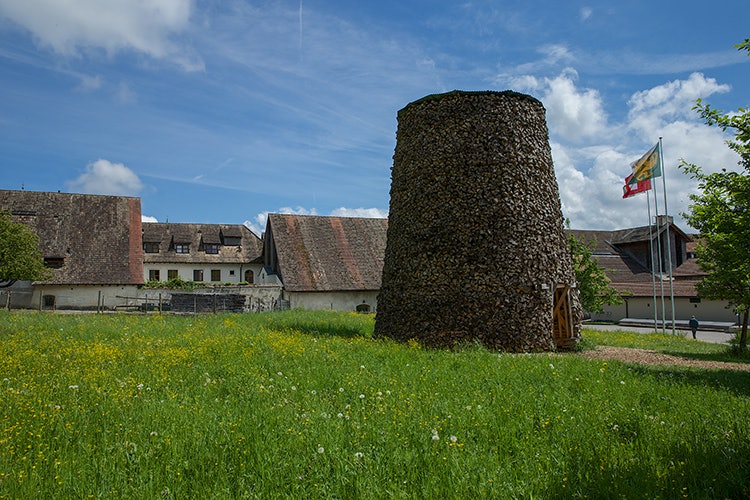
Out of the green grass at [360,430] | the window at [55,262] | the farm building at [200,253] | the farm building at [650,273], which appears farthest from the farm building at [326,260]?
the green grass at [360,430]

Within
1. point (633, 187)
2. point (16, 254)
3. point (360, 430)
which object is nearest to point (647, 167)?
point (633, 187)

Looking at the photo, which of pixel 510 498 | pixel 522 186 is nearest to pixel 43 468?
pixel 510 498

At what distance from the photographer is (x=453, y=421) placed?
21.0 ft

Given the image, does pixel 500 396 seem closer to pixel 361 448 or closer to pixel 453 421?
pixel 453 421

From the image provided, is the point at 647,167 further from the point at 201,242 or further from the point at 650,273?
the point at 201,242

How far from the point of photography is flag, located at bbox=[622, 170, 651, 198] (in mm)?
28661

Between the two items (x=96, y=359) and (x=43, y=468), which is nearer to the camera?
(x=43, y=468)

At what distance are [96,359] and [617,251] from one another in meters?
53.1

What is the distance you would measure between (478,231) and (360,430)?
965 cm

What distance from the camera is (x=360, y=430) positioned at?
19.6ft

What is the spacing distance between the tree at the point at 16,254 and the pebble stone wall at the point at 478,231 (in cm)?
1941

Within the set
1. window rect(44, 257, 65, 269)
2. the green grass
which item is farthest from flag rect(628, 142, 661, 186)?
window rect(44, 257, 65, 269)

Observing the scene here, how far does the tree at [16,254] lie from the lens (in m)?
23.9

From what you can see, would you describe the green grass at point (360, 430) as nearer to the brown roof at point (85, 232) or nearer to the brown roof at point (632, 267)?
the brown roof at point (85, 232)
